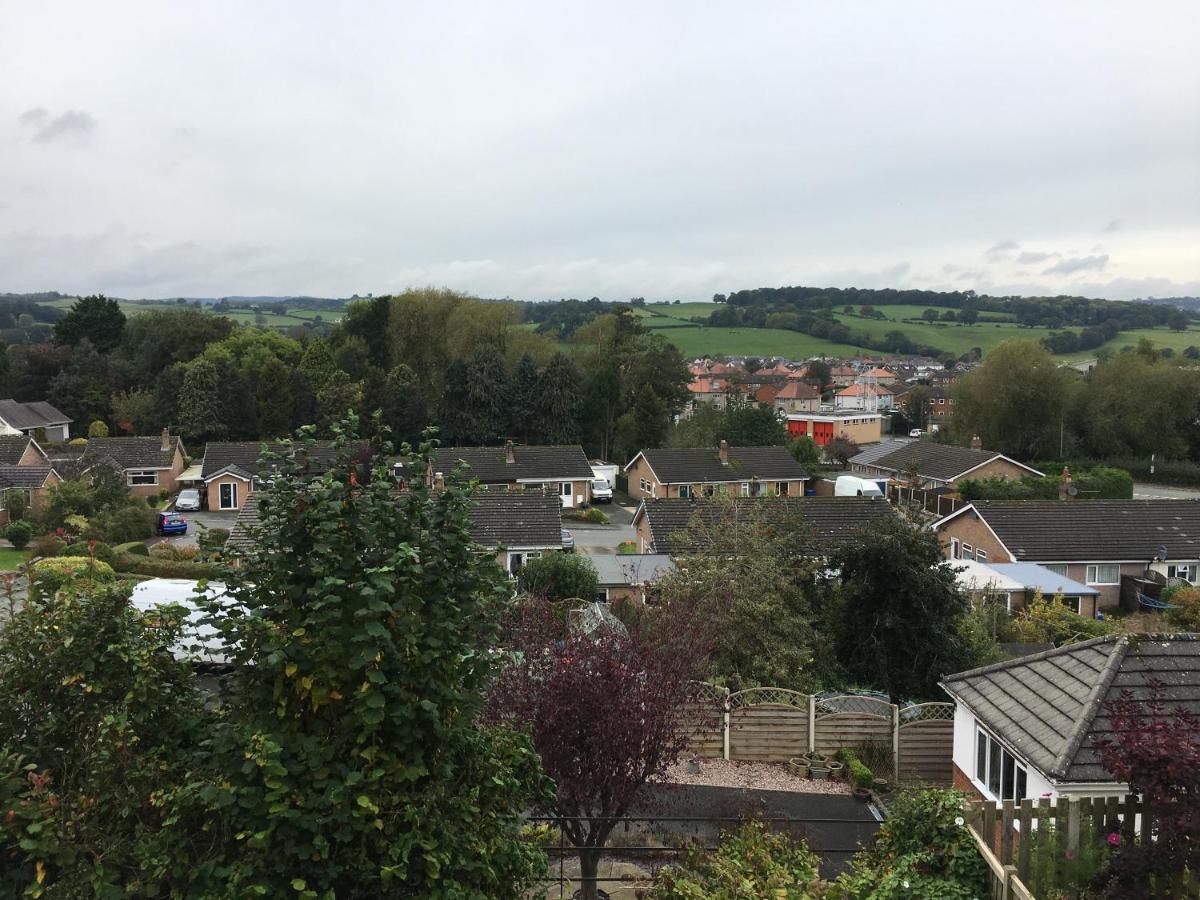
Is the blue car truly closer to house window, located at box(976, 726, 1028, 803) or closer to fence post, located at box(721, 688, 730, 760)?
fence post, located at box(721, 688, 730, 760)

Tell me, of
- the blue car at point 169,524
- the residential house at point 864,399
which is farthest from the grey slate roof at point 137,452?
the residential house at point 864,399

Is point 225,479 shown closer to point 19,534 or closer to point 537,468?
point 19,534

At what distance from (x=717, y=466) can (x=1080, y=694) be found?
41.0m

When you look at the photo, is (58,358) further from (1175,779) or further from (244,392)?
(1175,779)

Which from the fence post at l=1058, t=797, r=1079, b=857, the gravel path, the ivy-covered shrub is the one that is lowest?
the gravel path

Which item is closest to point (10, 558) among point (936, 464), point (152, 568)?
point (152, 568)

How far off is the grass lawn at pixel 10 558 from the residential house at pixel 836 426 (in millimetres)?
62999

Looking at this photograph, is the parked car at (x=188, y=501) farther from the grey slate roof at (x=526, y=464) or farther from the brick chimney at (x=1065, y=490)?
the brick chimney at (x=1065, y=490)

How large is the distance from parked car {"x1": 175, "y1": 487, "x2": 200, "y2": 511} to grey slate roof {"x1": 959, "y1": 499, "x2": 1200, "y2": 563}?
38.2m

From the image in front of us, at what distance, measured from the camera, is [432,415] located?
67312mm

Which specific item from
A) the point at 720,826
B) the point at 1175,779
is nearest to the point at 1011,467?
the point at 720,826

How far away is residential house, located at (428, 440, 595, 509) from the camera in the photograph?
52438 mm

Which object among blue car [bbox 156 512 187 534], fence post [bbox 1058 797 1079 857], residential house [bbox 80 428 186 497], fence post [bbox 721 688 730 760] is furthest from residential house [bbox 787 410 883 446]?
fence post [bbox 1058 797 1079 857]

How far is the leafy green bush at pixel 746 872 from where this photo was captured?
9.30 m
